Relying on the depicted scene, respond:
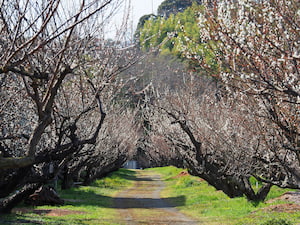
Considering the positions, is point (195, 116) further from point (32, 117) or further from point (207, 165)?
point (32, 117)

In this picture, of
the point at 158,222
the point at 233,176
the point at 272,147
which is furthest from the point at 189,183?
the point at 272,147

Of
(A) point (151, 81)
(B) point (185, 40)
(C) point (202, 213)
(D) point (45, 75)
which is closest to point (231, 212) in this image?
(C) point (202, 213)

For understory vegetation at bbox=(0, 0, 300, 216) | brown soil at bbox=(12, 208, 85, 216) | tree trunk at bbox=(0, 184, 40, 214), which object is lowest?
brown soil at bbox=(12, 208, 85, 216)

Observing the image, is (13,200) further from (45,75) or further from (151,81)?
(45,75)

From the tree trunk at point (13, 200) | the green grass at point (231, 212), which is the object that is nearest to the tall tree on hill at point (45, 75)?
the tree trunk at point (13, 200)

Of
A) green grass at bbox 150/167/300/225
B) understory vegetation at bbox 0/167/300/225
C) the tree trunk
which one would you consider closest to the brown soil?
understory vegetation at bbox 0/167/300/225

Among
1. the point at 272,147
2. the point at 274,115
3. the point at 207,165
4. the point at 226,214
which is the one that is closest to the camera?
the point at 274,115

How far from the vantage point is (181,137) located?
25.9 m

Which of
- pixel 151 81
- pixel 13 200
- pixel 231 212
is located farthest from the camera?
pixel 231 212

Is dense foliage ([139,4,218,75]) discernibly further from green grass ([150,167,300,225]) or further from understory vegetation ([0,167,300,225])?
understory vegetation ([0,167,300,225])

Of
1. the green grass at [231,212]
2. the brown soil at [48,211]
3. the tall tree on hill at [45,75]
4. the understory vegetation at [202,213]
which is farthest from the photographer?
the brown soil at [48,211]

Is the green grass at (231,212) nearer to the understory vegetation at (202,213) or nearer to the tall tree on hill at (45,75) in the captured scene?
the understory vegetation at (202,213)

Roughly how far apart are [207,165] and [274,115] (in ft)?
36.4

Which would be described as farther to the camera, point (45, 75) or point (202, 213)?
point (202, 213)
